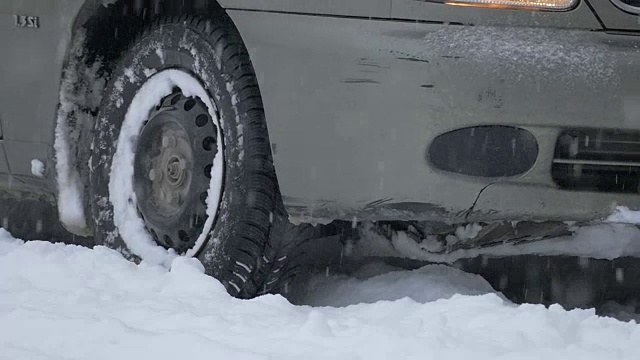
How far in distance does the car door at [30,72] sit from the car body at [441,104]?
936 millimetres

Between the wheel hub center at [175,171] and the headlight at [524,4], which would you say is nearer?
the headlight at [524,4]

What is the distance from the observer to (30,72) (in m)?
4.49

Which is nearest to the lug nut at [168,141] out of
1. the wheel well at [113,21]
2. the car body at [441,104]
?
the wheel well at [113,21]

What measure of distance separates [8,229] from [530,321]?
10.6ft

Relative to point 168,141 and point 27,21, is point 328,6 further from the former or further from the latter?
point 27,21

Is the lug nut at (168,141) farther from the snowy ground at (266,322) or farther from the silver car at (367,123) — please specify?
the snowy ground at (266,322)

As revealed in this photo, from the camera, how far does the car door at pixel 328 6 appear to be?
3.46m

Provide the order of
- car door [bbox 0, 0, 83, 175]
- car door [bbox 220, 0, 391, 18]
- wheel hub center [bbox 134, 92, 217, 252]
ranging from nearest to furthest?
car door [bbox 220, 0, 391, 18], wheel hub center [bbox 134, 92, 217, 252], car door [bbox 0, 0, 83, 175]

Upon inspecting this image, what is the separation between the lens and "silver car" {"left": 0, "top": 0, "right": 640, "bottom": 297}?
335cm

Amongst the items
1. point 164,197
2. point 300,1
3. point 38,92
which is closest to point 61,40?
point 38,92

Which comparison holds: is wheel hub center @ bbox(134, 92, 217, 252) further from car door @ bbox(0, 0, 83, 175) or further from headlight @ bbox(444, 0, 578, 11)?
headlight @ bbox(444, 0, 578, 11)

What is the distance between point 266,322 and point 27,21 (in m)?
1.80

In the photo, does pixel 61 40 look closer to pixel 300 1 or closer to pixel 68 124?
pixel 68 124

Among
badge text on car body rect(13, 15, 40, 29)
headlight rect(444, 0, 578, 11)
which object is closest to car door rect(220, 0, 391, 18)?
headlight rect(444, 0, 578, 11)
